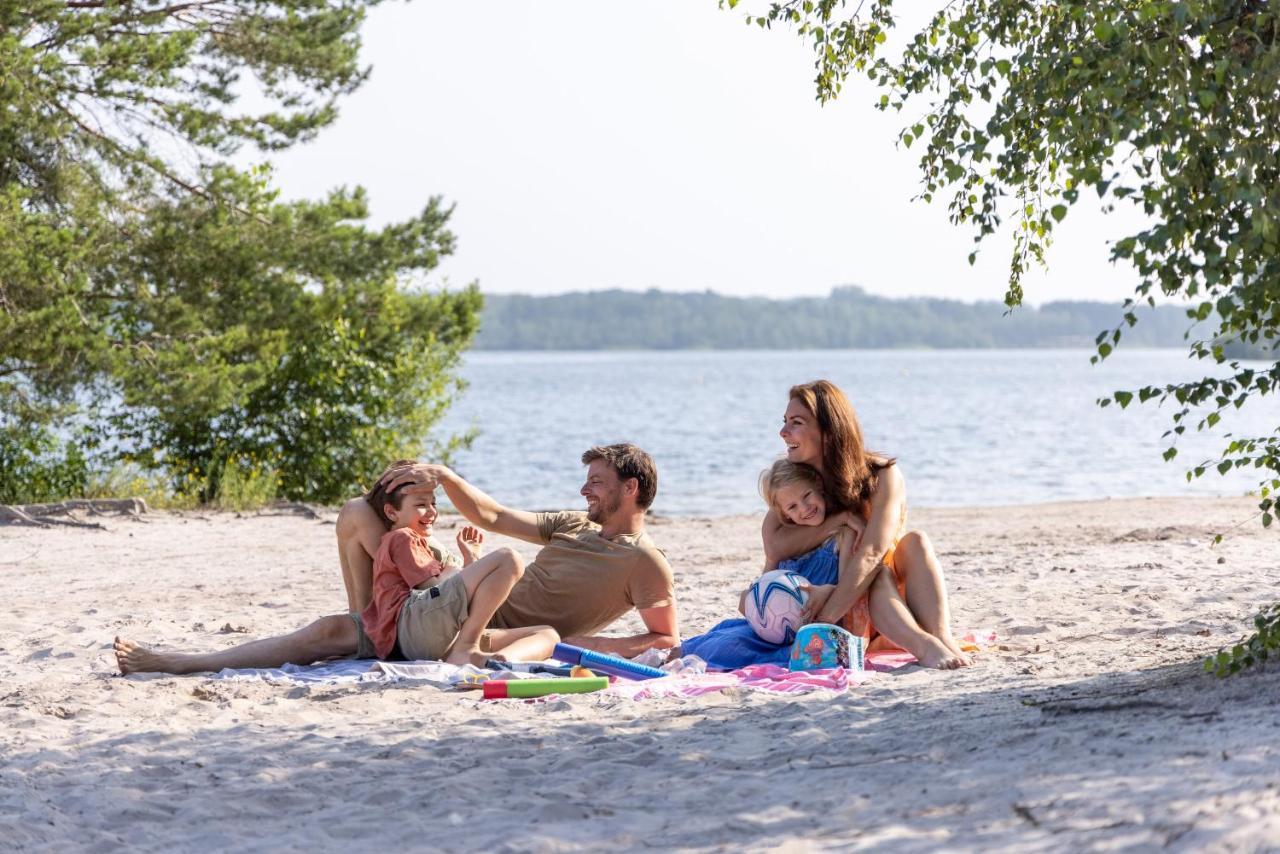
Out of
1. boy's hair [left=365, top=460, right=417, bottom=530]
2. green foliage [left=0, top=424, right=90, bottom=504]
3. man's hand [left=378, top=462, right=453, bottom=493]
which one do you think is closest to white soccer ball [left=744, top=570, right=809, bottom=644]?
man's hand [left=378, top=462, right=453, bottom=493]

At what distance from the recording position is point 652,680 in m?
6.00

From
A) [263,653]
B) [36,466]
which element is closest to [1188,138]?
[263,653]

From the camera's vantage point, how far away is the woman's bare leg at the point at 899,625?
20.2 feet

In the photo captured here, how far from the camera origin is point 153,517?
13508 mm

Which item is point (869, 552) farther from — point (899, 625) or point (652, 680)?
point (652, 680)

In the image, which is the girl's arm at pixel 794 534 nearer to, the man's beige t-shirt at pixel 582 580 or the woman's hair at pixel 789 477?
the woman's hair at pixel 789 477

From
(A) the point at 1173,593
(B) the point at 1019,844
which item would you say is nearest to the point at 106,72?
(A) the point at 1173,593

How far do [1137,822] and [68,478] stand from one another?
13.8 m

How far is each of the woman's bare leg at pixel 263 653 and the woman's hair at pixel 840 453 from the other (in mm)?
2280

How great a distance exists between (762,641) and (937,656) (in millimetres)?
788

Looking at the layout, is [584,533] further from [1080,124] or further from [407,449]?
[407,449]

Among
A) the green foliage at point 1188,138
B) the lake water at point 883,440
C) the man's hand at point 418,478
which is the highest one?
the green foliage at point 1188,138

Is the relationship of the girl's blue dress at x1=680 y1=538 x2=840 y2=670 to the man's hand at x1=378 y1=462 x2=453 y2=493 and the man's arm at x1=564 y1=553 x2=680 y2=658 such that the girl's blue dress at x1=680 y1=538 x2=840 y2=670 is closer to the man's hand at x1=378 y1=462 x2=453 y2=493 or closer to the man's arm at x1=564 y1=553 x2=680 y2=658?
the man's arm at x1=564 y1=553 x2=680 y2=658

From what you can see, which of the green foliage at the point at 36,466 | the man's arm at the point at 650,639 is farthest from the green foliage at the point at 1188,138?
the green foliage at the point at 36,466
